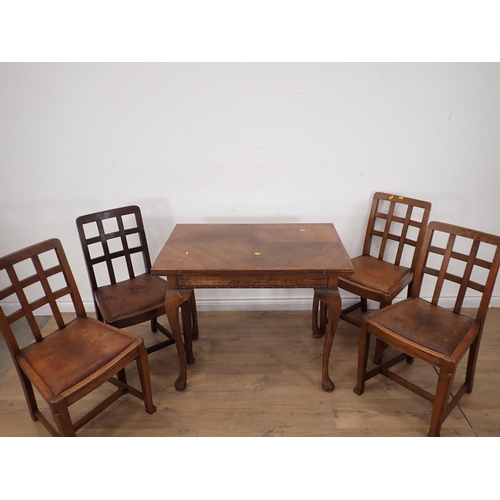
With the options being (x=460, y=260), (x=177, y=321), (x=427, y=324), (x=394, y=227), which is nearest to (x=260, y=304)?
(x=177, y=321)

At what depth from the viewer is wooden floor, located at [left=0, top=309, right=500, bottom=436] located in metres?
1.96

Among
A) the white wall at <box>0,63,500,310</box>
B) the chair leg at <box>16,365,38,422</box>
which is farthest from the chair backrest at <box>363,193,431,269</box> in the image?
the chair leg at <box>16,365,38,422</box>

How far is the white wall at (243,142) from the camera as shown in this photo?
2404mm

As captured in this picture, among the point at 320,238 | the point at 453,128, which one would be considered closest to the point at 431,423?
the point at 320,238

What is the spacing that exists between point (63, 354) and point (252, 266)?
1.02 m

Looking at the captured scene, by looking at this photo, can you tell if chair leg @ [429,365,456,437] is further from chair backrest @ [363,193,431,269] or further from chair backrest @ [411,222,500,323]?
chair backrest @ [363,193,431,269]

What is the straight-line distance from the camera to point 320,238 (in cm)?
224

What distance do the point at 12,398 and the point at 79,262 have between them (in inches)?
41.4

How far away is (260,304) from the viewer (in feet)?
9.80

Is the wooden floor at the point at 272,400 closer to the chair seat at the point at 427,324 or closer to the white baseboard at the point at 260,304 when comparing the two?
the white baseboard at the point at 260,304

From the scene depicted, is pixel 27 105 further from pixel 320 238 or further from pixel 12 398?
pixel 320 238

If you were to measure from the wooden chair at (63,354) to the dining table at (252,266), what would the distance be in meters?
0.30

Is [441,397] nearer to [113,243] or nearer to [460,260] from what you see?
[460,260]

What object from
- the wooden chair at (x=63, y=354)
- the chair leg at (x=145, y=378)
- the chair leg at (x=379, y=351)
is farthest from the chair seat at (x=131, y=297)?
the chair leg at (x=379, y=351)
